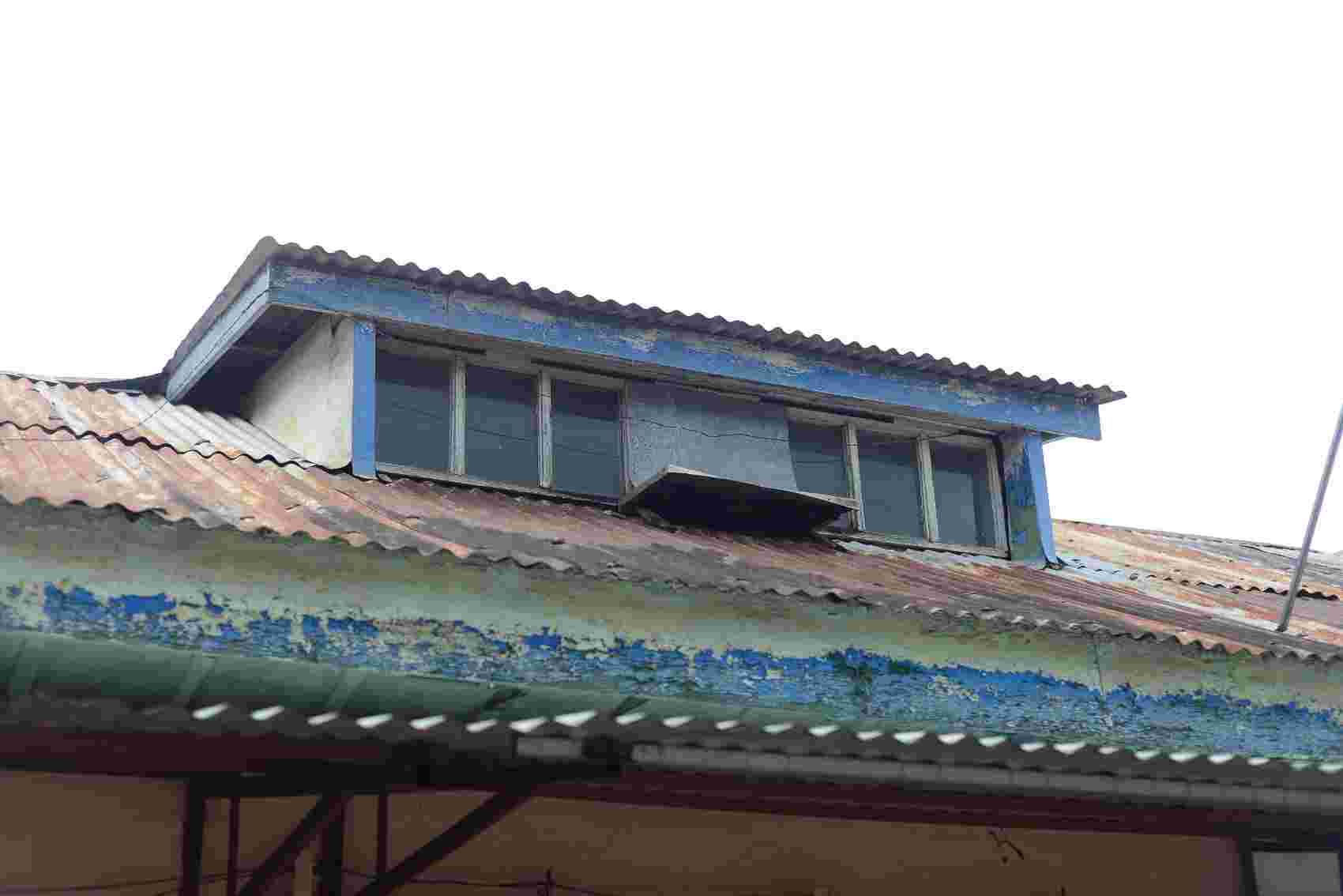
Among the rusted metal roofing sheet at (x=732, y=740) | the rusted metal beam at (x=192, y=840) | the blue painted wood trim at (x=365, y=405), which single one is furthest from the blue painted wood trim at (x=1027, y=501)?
the rusted metal beam at (x=192, y=840)

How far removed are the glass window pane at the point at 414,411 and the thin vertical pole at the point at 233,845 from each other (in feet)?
8.86

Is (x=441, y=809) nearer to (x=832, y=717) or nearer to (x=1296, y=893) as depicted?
(x=832, y=717)

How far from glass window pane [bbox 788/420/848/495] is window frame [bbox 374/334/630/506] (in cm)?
123

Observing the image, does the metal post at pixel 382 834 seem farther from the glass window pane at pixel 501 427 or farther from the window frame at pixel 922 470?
the window frame at pixel 922 470

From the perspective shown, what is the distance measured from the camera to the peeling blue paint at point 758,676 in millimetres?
6000

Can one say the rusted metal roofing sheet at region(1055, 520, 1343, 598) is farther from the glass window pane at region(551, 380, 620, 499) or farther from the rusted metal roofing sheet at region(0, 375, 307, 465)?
the rusted metal roofing sheet at region(0, 375, 307, 465)

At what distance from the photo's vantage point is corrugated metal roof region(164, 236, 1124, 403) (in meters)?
8.69

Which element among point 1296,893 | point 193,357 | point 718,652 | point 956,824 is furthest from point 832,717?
point 193,357

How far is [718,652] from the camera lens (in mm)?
7000

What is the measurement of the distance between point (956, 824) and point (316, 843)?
325cm

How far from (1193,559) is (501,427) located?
18.4 feet

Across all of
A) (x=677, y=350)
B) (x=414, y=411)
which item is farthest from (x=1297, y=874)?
(x=414, y=411)

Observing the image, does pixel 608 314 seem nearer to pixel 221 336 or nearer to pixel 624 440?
pixel 624 440

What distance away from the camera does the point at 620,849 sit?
23.7ft
